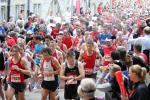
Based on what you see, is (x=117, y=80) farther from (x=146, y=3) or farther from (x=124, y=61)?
(x=146, y=3)

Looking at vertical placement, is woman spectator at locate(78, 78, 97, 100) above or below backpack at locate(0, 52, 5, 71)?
above

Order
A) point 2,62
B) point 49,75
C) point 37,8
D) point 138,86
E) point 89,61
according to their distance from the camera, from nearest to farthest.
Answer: point 138,86, point 49,75, point 89,61, point 2,62, point 37,8

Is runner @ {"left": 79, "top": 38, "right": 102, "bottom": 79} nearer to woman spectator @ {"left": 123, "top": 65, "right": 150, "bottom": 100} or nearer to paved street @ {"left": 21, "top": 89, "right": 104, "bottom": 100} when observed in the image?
paved street @ {"left": 21, "top": 89, "right": 104, "bottom": 100}

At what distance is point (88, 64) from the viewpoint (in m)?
13.6

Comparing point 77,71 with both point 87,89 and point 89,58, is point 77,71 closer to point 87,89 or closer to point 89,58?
point 89,58

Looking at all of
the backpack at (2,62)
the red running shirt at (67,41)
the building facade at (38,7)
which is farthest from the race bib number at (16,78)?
the building facade at (38,7)

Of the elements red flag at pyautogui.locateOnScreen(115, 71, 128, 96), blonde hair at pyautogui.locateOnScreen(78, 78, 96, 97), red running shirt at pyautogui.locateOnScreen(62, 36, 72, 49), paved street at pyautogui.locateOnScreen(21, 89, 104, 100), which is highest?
blonde hair at pyautogui.locateOnScreen(78, 78, 96, 97)

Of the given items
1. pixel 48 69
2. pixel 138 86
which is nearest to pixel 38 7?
pixel 48 69

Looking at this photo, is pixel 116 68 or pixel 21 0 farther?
pixel 21 0

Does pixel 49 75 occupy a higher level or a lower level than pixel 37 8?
lower

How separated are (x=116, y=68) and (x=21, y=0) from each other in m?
27.0

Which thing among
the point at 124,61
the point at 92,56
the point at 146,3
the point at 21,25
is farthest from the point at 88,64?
the point at 146,3

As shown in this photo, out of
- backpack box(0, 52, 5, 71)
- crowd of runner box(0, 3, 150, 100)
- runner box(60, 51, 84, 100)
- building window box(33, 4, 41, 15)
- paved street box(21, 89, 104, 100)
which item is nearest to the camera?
crowd of runner box(0, 3, 150, 100)

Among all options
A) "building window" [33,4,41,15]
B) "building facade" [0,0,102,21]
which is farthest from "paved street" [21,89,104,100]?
"building window" [33,4,41,15]
